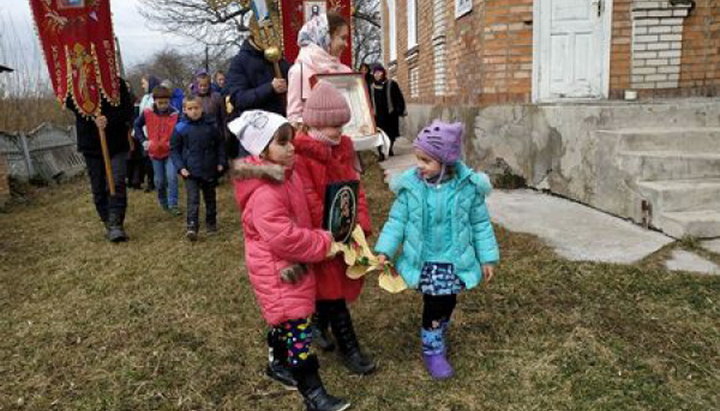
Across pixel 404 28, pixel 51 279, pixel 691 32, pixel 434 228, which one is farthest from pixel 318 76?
pixel 404 28

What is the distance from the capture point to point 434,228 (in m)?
2.72

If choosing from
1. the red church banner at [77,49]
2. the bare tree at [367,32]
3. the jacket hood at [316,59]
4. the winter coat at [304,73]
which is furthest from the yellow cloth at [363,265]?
the bare tree at [367,32]

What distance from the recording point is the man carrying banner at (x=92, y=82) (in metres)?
5.36

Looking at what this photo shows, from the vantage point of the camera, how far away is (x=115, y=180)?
223 inches

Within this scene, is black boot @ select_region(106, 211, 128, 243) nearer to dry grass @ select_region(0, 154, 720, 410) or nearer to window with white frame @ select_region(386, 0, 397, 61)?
dry grass @ select_region(0, 154, 720, 410)

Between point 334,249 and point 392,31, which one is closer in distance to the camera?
point 334,249

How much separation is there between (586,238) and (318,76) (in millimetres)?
2537

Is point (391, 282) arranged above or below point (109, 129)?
below

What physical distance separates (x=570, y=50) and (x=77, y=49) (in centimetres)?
487

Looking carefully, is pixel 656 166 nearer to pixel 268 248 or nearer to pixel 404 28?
pixel 268 248

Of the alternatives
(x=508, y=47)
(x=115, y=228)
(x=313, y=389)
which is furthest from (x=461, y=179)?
(x=508, y=47)

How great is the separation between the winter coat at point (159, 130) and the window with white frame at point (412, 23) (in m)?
6.19

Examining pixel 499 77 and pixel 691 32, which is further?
pixel 499 77

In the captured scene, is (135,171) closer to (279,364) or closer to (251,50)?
(251,50)
